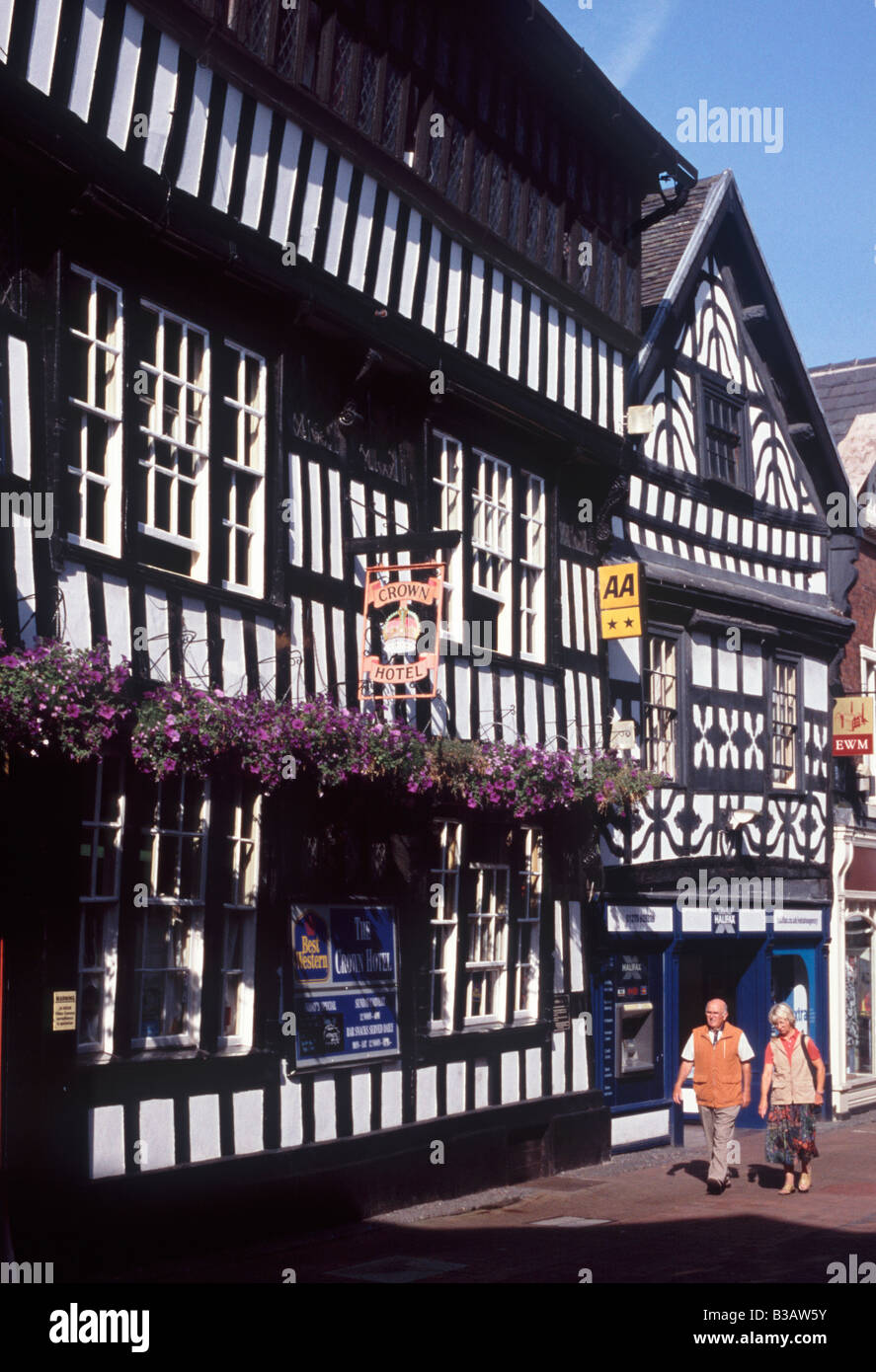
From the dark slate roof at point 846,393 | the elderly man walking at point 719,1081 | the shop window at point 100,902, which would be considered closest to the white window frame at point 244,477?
the shop window at point 100,902

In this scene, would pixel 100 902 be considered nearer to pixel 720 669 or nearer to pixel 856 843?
pixel 720 669

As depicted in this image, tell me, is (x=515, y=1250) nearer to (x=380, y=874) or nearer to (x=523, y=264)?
(x=380, y=874)

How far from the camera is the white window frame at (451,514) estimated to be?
1422 centimetres

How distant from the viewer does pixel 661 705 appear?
18.2m

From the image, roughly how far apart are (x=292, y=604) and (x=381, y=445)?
1989mm

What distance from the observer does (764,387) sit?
20906mm

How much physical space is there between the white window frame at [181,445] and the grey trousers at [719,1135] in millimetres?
6574

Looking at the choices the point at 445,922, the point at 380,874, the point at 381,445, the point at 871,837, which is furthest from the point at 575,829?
the point at 871,837

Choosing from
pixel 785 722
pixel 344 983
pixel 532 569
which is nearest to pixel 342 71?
pixel 532 569

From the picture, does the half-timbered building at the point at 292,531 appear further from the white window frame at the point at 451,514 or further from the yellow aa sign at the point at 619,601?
the yellow aa sign at the point at 619,601

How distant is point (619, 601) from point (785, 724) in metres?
5.02

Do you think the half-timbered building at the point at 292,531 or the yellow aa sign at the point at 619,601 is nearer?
the half-timbered building at the point at 292,531
